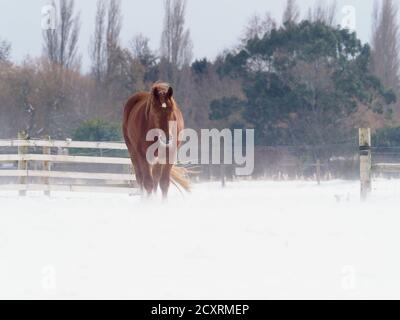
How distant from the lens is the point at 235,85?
106 ft

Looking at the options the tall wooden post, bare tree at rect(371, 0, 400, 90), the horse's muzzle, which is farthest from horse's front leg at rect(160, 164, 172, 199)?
bare tree at rect(371, 0, 400, 90)

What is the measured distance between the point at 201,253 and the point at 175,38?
29197 mm

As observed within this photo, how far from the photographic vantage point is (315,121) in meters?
28.2

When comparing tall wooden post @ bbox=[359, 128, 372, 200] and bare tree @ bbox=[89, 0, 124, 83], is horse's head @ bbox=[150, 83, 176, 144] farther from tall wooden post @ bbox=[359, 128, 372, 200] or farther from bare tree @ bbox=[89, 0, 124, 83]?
bare tree @ bbox=[89, 0, 124, 83]

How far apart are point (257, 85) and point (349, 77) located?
12.2 ft

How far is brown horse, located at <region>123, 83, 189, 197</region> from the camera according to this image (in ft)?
30.6

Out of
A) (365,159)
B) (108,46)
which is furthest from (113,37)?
(365,159)

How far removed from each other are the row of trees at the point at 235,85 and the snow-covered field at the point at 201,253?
67.6ft

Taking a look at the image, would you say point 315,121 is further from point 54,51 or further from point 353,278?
point 353,278

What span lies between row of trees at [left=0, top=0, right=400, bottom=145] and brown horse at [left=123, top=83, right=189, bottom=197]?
18.0 metres

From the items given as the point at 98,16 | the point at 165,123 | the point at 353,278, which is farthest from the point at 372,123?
the point at 353,278

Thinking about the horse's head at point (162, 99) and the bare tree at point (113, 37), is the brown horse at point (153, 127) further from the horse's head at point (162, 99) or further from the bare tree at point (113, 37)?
the bare tree at point (113, 37)

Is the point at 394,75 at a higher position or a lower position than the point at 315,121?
higher
